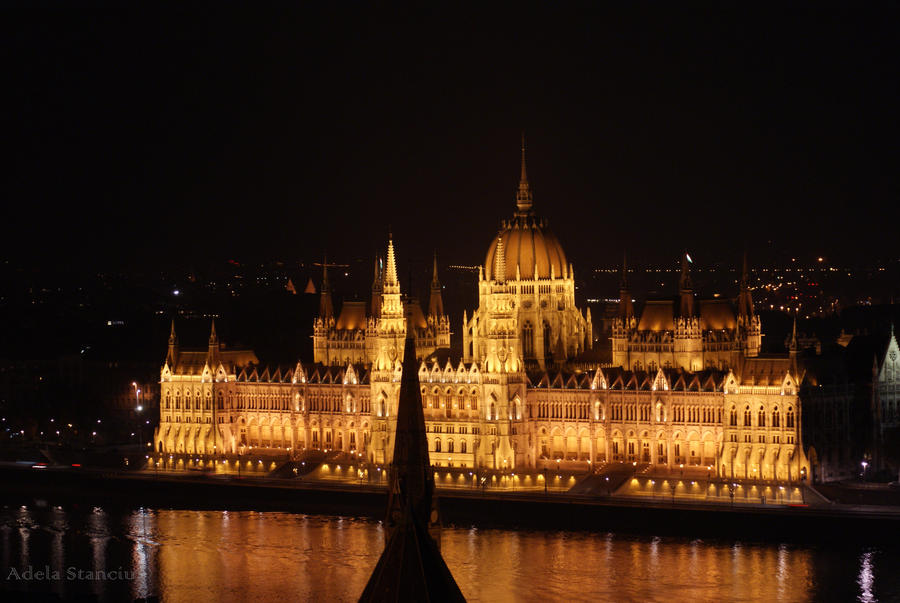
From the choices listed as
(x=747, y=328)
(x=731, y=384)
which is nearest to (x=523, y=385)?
(x=747, y=328)

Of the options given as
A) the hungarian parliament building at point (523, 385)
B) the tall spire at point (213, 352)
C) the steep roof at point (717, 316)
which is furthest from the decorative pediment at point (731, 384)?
the tall spire at point (213, 352)

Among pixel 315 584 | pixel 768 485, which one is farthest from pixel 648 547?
pixel 315 584

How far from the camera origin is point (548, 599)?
104375 mm

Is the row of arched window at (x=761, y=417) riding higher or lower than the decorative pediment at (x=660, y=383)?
lower

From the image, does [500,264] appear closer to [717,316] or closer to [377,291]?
[377,291]

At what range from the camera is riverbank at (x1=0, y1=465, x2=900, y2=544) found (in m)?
117

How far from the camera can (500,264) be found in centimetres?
13925

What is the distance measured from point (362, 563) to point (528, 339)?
31829 millimetres

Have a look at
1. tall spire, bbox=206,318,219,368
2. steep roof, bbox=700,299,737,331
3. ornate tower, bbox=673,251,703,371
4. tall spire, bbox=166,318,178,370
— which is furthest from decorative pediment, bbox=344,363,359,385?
steep roof, bbox=700,299,737,331

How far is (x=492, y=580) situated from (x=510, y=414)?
26.5 m

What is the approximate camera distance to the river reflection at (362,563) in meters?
106

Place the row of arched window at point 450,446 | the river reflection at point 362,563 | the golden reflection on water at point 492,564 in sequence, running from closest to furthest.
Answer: the river reflection at point 362,563, the golden reflection on water at point 492,564, the row of arched window at point 450,446

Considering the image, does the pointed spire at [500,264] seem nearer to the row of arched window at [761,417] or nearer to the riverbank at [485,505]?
the riverbank at [485,505]

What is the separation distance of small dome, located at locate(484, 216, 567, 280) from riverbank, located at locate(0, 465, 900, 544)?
59.0 ft
